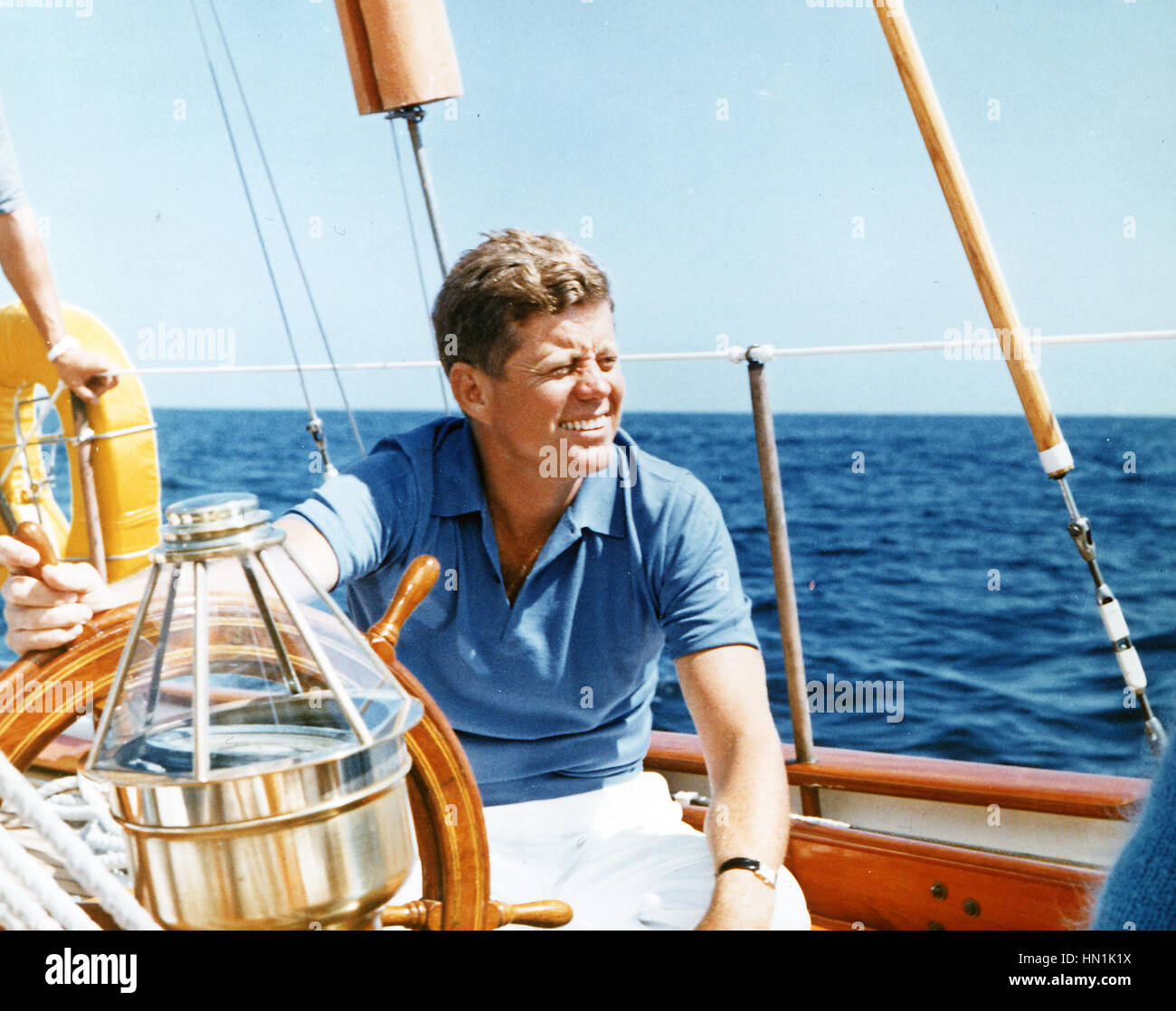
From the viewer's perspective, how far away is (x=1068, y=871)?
4.73 ft

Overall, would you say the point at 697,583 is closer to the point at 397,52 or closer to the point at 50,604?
the point at 50,604

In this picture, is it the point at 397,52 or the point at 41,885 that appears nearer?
the point at 41,885

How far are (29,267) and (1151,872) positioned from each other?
2444 mm

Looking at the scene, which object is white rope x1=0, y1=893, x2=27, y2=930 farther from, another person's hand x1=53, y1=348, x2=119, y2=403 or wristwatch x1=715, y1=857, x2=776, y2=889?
another person's hand x1=53, y1=348, x2=119, y2=403

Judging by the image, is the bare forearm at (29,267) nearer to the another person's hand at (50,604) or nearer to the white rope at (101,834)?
the white rope at (101,834)

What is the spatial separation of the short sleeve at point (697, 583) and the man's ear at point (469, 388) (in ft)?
0.94

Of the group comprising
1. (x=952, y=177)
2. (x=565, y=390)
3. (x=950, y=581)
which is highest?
(x=952, y=177)

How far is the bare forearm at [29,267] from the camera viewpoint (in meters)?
2.27

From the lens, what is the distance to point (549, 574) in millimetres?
1469

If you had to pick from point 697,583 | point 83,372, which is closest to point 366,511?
point 697,583

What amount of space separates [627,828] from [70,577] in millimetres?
827

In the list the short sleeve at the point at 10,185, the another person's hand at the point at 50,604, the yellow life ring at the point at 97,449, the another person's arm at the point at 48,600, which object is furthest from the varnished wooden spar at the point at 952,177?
the yellow life ring at the point at 97,449

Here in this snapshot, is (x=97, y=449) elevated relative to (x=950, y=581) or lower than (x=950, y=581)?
elevated
